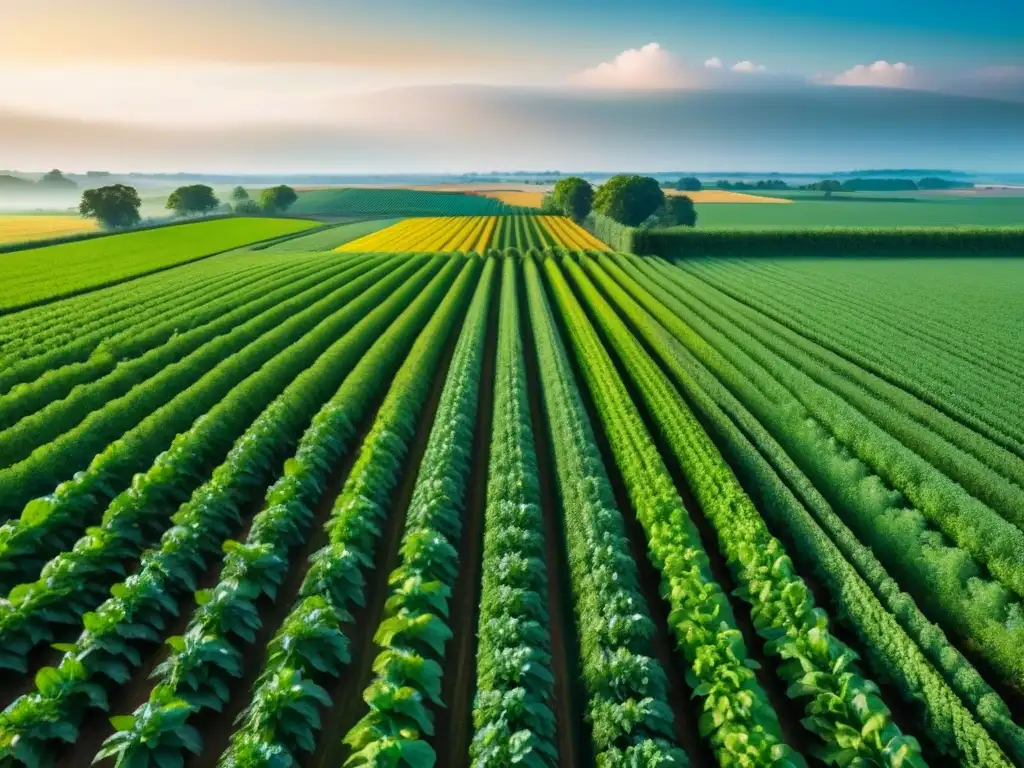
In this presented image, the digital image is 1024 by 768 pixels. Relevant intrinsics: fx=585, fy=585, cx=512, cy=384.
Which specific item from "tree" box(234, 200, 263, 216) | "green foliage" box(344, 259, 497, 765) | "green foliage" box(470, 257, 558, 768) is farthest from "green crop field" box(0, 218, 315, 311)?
"tree" box(234, 200, 263, 216)

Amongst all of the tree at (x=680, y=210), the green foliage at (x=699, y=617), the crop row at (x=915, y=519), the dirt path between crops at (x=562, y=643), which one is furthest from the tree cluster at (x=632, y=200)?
the dirt path between crops at (x=562, y=643)

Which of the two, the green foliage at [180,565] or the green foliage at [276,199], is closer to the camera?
the green foliage at [180,565]

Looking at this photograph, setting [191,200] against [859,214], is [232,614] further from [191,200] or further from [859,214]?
[859,214]

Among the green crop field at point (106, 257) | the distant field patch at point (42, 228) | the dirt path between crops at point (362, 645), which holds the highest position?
the distant field patch at point (42, 228)

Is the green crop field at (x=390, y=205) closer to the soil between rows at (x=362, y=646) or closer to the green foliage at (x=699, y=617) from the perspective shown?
the green foliage at (x=699, y=617)

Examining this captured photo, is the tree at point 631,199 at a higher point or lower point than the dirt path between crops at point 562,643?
higher

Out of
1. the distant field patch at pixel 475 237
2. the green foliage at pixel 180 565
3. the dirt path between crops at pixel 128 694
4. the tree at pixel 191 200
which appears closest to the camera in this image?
the dirt path between crops at pixel 128 694
